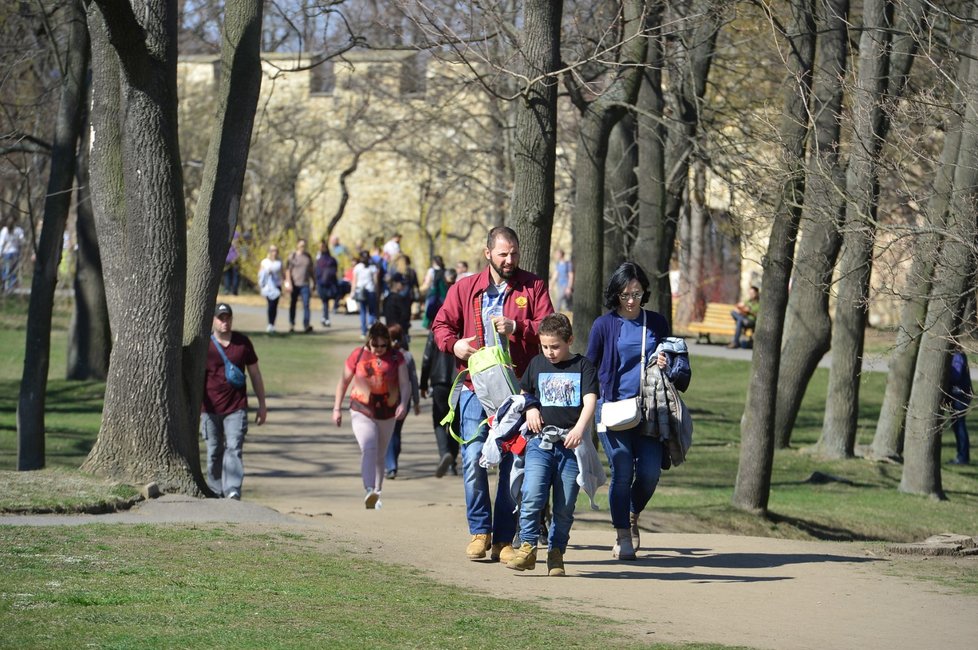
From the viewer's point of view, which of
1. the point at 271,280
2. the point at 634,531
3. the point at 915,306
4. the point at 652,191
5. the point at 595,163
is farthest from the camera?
the point at 271,280

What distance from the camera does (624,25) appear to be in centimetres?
1415

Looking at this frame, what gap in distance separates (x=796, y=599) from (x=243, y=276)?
116ft

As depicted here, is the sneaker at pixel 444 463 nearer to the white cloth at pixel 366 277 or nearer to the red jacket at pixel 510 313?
the red jacket at pixel 510 313

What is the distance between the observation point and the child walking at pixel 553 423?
27.7 ft

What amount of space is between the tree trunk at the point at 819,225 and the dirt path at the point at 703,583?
10.2 feet

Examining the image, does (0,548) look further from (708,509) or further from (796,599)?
(708,509)

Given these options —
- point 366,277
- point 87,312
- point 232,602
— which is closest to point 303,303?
point 366,277

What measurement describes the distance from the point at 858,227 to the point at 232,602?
6.72 meters

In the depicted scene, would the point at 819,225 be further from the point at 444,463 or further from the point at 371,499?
the point at 371,499

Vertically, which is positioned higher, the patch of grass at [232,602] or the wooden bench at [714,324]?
the wooden bench at [714,324]

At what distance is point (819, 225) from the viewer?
48.6 ft

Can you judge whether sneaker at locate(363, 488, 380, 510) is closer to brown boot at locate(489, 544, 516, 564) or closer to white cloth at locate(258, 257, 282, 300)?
brown boot at locate(489, 544, 516, 564)

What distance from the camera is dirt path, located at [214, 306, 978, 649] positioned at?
7.29m

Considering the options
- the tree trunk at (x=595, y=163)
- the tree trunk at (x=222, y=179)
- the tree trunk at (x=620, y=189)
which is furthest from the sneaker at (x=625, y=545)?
the tree trunk at (x=620, y=189)
